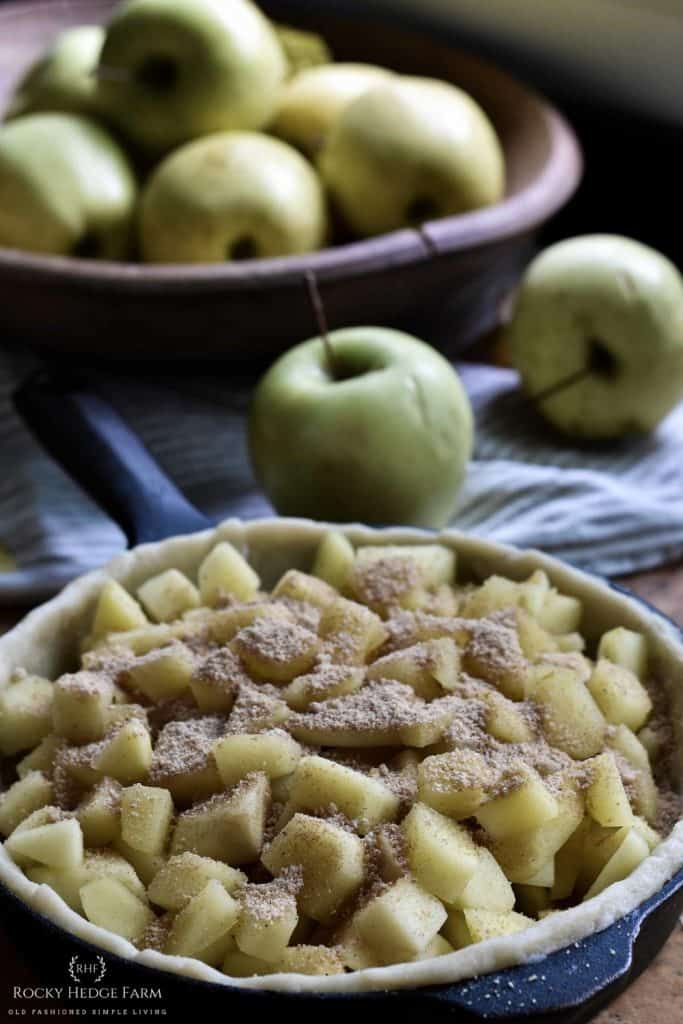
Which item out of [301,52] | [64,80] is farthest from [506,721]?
[301,52]

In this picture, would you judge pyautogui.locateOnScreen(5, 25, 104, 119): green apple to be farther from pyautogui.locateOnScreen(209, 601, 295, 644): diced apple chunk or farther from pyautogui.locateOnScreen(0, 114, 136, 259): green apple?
pyautogui.locateOnScreen(209, 601, 295, 644): diced apple chunk

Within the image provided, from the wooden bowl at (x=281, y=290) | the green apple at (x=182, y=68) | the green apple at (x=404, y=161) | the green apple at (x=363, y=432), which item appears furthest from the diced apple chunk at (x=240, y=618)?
the green apple at (x=182, y=68)

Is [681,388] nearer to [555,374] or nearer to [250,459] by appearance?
[555,374]

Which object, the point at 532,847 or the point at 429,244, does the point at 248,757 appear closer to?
the point at 532,847

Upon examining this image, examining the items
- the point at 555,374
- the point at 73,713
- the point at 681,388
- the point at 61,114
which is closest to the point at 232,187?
the point at 61,114

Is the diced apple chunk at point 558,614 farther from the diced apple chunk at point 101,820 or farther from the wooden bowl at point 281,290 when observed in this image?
the wooden bowl at point 281,290

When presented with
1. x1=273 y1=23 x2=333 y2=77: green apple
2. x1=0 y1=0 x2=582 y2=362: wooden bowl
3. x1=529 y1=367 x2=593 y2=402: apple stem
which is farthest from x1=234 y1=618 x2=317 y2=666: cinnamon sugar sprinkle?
x1=273 y1=23 x2=333 y2=77: green apple
